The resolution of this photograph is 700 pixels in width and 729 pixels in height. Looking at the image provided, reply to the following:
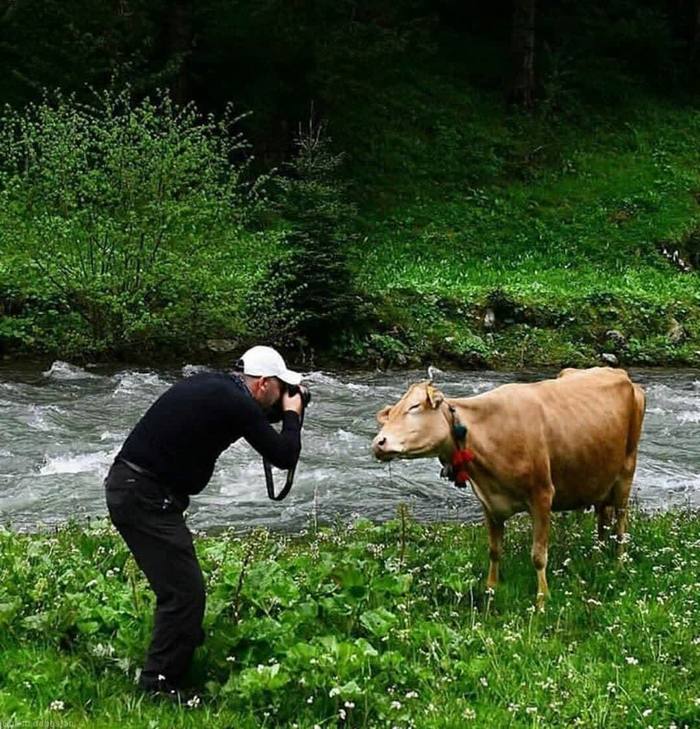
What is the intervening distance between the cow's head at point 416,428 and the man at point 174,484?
116 centimetres

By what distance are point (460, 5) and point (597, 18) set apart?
603 centimetres

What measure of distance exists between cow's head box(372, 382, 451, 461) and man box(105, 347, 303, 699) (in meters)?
1.16

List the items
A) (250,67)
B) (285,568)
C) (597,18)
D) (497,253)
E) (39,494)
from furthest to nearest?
(597,18), (250,67), (497,253), (39,494), (285,568)

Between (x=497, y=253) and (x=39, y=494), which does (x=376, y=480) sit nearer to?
(x=39, y=494)

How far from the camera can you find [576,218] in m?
34.9

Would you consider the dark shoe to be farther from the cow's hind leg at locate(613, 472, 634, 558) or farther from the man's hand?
the cow's hind leg at locate(613, 472, 634, 558)

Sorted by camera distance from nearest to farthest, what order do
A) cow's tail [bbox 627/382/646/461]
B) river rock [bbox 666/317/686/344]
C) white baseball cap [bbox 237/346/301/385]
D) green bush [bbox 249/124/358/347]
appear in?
white baseball cap [bbox 237/346/301/385] → cow's tail [bbox 627/382/646/461] → green bush [bbox 249/124/358/347] → river rock [bbox 666/317/686/344]

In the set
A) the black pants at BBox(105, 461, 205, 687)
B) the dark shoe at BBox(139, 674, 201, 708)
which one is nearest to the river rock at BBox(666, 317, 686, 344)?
the black pants at BBox(105, 461, 205, 687)

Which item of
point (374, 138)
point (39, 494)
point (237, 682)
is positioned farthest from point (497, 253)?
point (237, 682)

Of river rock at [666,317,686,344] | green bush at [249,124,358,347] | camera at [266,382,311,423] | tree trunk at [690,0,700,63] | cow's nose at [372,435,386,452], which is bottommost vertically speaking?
river rock at [666,317,686,344]

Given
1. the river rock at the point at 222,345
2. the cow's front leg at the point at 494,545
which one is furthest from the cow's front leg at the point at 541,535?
the river rock at the point at 222,345

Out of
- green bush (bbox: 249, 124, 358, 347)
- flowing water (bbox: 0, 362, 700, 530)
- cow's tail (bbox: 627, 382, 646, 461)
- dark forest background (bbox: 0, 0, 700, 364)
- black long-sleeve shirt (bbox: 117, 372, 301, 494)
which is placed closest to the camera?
black long-sleeve shirt (bbox: 117, 372, 301, 494)

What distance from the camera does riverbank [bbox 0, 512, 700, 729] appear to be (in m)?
5.71

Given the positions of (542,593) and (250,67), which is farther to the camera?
(250,67)
